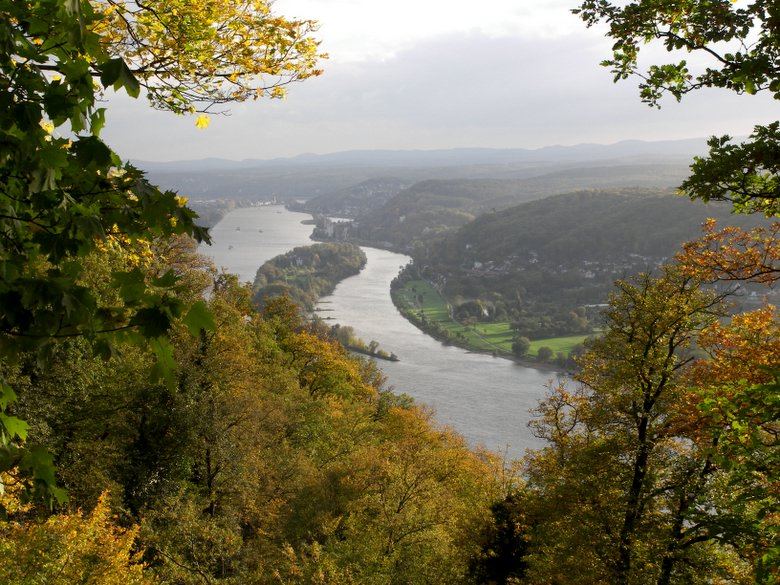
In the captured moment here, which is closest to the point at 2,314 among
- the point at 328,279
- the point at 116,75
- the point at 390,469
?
the point at 116,75

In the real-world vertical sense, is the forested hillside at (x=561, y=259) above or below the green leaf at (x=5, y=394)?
below

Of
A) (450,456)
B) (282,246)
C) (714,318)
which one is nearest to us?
(714,318)

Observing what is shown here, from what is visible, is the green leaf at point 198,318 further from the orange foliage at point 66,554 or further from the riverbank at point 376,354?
the riverbank at point 376,354

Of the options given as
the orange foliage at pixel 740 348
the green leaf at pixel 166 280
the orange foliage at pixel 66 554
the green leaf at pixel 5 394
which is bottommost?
the orange foliage at pixel 66 554

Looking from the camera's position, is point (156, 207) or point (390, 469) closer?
point (156, 207)

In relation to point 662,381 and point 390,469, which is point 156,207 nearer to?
point 662,381

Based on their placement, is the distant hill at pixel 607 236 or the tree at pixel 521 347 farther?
the distant hill at pixel 607 236

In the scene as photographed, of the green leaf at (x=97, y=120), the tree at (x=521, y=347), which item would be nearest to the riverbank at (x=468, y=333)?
the tree at (x=521, y=347)

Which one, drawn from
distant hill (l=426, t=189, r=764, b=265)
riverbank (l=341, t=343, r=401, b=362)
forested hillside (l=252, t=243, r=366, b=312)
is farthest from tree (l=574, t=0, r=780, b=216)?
distant hill (l=426, t=189, r=764, b=265)
